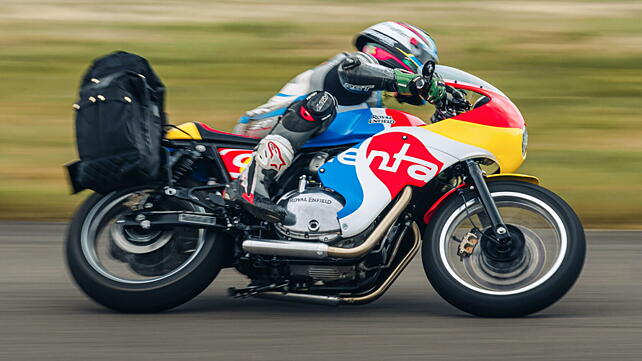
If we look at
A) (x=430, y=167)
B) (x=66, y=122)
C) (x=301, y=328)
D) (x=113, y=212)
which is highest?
(x=430, y=167)

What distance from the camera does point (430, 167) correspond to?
5.36m

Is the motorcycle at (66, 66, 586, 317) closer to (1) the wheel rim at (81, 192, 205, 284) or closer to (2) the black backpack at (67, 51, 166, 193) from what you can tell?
(1) the wheel rim at (81, 192, 205, 284)

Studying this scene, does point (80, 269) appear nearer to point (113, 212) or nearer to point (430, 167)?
point (113, 212)

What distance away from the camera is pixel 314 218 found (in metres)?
5.35

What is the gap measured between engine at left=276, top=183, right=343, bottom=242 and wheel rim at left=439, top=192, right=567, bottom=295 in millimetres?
552

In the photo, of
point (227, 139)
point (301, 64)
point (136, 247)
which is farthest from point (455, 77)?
Answer: point (301, 64)

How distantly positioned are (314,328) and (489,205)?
106cm

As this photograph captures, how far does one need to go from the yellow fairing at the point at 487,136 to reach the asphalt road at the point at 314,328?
2.77 ft

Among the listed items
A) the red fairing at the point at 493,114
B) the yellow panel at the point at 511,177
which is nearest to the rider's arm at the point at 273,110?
the red fairing at the point at 493,114

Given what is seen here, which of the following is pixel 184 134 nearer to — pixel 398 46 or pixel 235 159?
pixel 235 159

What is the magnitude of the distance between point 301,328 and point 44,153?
581 centimetres

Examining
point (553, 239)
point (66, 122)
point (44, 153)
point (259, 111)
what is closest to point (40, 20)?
point (66, 122)

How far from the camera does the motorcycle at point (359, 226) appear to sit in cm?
532

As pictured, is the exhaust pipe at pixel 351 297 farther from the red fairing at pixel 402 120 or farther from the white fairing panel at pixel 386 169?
the red fairing at pixel 402 120
